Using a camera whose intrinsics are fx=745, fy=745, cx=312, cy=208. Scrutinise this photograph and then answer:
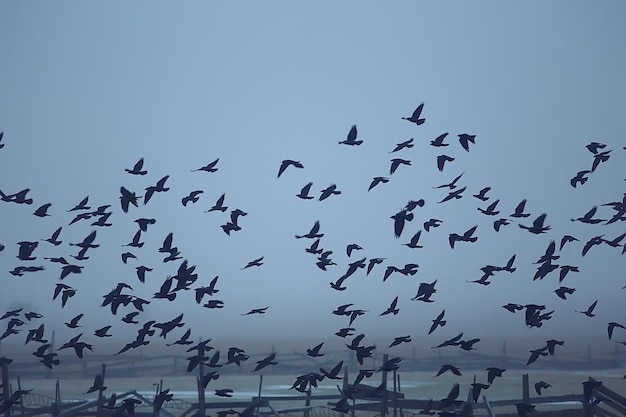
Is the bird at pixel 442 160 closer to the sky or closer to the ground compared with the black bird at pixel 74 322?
closer to the sky

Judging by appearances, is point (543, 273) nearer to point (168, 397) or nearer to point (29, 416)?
point (168, 397)

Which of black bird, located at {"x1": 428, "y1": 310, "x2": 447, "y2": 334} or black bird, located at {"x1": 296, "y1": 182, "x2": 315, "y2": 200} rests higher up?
black bird, located at {"x1": 296, "y1": 182, "x2": 315, "y2": 200}

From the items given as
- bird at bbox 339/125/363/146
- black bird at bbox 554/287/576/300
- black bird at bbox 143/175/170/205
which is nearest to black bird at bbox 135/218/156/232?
black bird at bbox 143/175/170/205

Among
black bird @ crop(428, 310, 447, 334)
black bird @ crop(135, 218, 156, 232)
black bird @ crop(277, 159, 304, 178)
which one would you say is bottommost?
black bird @ crop(428, 310, 447, 334)

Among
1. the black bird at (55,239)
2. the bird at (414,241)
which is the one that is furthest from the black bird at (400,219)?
the black bird at (55,239)

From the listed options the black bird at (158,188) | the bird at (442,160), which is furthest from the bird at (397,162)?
the black bird at (158,188)

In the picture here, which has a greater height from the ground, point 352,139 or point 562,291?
point 352,139

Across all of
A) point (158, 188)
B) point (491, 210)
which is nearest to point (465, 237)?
point (491, 210)

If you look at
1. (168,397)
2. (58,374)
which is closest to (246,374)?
(58,374)

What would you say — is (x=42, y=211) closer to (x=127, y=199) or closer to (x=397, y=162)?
(x=127, y=199)

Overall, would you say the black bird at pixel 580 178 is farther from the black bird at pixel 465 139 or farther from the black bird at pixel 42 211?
the black bird at pixel 42 211

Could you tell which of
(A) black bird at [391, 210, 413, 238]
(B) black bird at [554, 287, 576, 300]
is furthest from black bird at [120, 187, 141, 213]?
(B) black bird at [554, 287, 576, 300]

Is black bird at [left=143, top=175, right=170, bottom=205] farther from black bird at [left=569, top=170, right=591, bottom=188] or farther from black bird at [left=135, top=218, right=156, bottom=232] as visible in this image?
A: black bird at [left=569, top=170, right=591, bottom=188]

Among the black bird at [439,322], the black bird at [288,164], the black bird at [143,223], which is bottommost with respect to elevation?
the black bird at [439,322]
